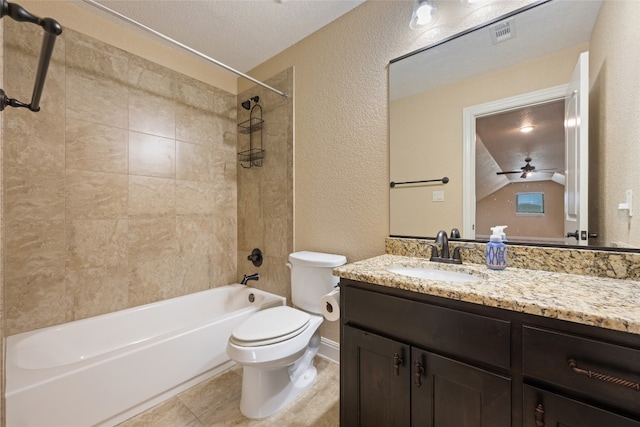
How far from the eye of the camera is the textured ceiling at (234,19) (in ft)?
5.58

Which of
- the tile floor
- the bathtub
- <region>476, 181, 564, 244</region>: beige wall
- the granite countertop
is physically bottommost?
the tile floor

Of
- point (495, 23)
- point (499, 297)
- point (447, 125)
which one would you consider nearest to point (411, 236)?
point (447, 125)

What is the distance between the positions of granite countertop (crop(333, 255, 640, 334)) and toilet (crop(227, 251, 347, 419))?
565mm

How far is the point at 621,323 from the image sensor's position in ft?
1.95

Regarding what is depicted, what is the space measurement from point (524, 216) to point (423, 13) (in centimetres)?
116

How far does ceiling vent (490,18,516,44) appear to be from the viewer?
1.22 meters

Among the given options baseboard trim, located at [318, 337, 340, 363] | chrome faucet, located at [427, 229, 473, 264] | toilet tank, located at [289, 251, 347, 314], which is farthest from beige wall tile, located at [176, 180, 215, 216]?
chrome faucet, located at [427, 229, 473, 264]

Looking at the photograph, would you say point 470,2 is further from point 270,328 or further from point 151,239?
point 151,239

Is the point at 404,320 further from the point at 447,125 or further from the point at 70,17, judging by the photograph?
the point at 70,17

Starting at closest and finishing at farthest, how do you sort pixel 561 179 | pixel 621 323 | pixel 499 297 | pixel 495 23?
pixel 621 323, pixel 499 297, pixel 561 179, pixel 495 23

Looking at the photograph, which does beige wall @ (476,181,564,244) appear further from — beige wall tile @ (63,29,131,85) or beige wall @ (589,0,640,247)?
beige wall tile @ (63,29,131,85)

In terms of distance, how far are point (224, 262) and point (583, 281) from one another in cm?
248

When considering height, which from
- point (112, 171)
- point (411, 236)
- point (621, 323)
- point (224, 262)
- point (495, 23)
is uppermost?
point (495, 23)

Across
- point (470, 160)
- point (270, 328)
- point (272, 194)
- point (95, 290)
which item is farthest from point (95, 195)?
point (470, 160)
